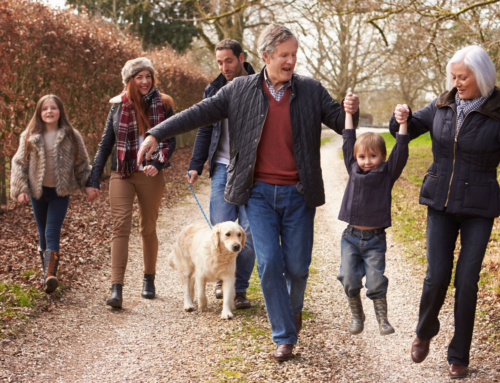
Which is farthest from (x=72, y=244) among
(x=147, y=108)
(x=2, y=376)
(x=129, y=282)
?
(x=2, y=376)

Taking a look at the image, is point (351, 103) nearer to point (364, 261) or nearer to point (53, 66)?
point (364, 261)

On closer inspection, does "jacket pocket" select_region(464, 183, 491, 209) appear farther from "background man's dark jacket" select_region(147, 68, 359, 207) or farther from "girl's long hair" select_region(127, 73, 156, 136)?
"girl's long hair" select_region(127, 73, 156, 136)

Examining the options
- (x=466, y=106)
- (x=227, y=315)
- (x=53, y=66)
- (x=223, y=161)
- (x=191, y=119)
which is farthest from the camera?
(x=53, y=66)

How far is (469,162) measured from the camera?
371 centimetres

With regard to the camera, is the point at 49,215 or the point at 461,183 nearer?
the point at 461,183

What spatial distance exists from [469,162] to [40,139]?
4.50 meters

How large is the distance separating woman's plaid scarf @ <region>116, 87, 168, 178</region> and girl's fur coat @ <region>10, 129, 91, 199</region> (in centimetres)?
71

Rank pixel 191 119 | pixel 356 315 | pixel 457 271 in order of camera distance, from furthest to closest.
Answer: pixel 191 119, pixel 356 315, pixel 457 271

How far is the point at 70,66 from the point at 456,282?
9602 millimetres

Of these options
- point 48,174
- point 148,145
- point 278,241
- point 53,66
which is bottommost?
point 278,241

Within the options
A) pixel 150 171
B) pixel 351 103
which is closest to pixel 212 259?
pixel 150 171

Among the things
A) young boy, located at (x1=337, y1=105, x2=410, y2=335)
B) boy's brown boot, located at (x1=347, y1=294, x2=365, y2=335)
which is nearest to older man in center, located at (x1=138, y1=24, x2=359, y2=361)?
young boy, located at (x1=337, y1=105, x2=410, y2=335)

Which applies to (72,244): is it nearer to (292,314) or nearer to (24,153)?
(24,153)

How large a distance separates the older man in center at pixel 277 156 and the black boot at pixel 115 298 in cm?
208
